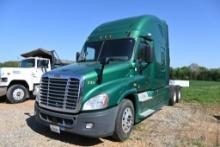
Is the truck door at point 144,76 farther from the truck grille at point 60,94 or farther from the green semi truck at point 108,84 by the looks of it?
the truck grille at point 60,94

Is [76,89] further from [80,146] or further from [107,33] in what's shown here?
[107,33]

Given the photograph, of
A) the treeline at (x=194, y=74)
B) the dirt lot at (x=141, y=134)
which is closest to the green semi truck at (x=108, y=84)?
the dirt lot at (x=141, y=134)

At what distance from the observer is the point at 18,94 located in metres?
13.7

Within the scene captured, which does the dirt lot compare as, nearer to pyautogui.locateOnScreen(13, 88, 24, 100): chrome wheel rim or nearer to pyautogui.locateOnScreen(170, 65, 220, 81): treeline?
pyautogui.locateOnScreen(13, 88, 24, 100): chrome wheel rim

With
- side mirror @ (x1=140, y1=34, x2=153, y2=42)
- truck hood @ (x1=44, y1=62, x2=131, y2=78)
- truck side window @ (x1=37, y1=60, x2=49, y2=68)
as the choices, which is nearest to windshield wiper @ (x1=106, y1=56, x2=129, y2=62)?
truck hood @ (x1=44, y1=62, x2=131, y2=78)

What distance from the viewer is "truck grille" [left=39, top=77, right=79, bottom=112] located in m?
6.29

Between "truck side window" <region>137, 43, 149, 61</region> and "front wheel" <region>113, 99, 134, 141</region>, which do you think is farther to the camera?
"truck side window" <region>137, 43, 149, 61</region>

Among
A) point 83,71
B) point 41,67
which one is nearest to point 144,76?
point 83,71

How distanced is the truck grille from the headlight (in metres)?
0.27

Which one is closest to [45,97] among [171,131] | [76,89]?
[76,89]

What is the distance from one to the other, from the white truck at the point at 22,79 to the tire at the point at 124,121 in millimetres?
7023

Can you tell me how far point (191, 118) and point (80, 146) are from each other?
5.31 m

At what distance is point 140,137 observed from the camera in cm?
730

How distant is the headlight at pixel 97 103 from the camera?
6.17 meters
